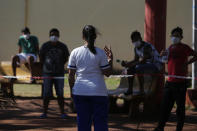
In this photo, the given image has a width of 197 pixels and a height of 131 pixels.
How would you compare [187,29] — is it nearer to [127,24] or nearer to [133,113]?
[127,24]

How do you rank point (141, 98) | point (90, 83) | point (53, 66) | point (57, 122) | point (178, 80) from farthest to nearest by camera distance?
point (53, 66) < point (141, 98) < point (57, 122) < point (178, 80) < point (90, 83)

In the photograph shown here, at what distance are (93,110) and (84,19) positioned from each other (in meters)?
11.6

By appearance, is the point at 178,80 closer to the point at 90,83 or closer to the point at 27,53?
the point at 90,83

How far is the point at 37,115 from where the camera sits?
1048 centimetres

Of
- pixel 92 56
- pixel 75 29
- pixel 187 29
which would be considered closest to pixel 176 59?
pixel 92 56

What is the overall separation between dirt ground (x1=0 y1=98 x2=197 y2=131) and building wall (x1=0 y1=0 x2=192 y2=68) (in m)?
6.25

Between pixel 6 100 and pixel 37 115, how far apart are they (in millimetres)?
2128

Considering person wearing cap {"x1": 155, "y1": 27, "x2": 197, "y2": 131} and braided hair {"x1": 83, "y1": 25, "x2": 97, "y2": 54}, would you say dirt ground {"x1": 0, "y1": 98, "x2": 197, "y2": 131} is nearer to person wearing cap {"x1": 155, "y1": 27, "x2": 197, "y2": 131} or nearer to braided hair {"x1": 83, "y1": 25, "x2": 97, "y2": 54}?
person wearing cap {"x1": 155, "y1": 27, "x2": 197, "y2": 131}

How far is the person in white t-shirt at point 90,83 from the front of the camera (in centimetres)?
621

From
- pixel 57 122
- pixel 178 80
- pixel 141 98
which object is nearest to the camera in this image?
pixel 178 80

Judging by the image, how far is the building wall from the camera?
1658 centimetres

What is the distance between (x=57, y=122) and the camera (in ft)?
31.5

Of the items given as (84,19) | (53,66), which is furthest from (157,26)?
(84,19)

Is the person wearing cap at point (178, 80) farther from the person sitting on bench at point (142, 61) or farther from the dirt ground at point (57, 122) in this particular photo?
the person sitting on bench at point (142, 61)
